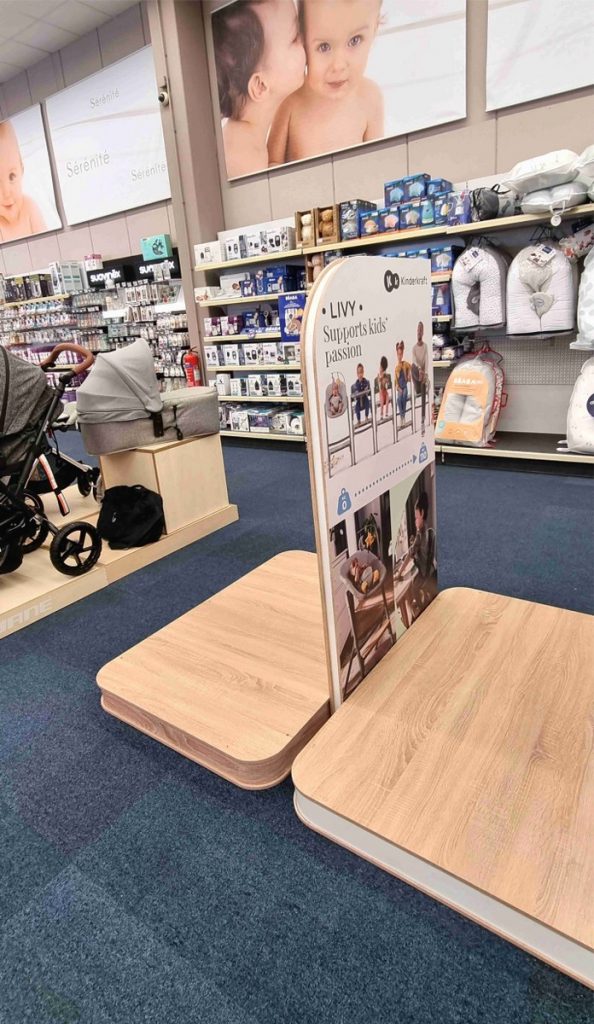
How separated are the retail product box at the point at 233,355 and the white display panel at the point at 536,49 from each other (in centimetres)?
275

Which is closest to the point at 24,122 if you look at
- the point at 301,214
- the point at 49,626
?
the point at 301,214

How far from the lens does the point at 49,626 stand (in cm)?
272

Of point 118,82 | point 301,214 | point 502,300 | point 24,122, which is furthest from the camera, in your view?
point 24,122

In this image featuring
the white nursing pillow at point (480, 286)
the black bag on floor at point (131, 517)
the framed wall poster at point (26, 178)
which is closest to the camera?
the black bag on floor at point (131, 517)

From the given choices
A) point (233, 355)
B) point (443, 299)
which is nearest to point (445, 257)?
point (443, 299)

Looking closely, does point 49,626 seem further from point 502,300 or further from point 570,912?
point 502,300

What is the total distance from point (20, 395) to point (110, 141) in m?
5.35

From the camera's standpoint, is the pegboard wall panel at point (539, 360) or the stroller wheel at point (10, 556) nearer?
the stroller wheel at point (10, 556)

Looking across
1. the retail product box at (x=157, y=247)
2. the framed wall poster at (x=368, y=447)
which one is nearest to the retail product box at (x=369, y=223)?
the retail product box at (x=157, y=247)

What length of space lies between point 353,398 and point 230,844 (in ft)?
3.93

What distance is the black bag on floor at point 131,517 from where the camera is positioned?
3244mm

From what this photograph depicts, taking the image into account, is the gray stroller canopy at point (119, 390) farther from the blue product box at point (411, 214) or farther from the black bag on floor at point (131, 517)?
the blue product box at point (411, 214)

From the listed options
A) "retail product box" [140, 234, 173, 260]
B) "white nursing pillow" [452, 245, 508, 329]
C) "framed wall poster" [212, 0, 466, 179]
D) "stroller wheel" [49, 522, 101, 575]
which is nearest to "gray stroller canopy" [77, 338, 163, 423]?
"stroller wheel" [49, 522, 101, 575]

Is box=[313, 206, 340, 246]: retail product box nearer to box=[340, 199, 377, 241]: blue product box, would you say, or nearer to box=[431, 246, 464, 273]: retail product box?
box=[340, 199, 377, 241]: blue product box
